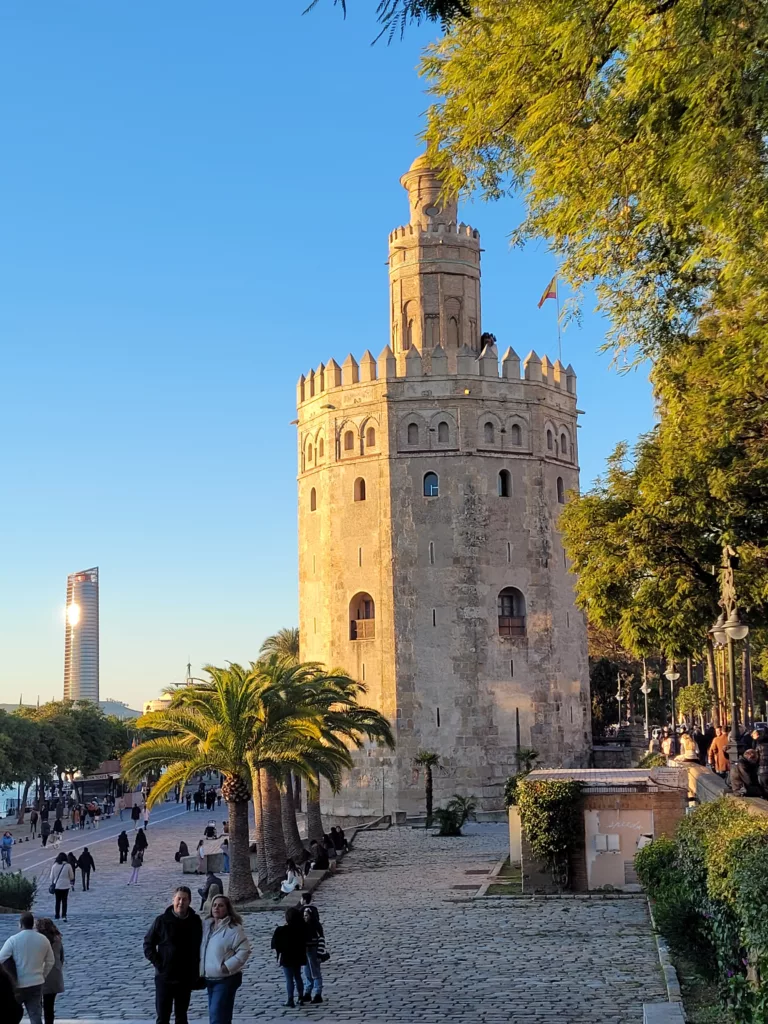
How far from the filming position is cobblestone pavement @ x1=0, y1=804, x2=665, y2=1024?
10344 mm

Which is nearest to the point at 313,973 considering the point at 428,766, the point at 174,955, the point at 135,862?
the point at 174,955

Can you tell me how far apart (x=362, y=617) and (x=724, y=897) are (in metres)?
31.2

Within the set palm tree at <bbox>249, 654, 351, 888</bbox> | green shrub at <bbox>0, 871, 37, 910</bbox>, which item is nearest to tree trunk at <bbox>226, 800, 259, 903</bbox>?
palm tree at <bbox>249, 654, 351, 888</bbox>

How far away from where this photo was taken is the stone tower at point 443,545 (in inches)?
1483

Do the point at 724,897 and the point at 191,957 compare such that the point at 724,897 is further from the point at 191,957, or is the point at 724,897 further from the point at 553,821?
the point at 553,821

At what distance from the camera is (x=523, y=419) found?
40.1m

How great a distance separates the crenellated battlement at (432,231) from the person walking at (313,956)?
33.3 metres

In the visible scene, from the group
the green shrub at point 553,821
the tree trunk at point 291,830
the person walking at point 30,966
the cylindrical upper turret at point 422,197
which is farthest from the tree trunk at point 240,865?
the cylindrical upper turret at point 422,197

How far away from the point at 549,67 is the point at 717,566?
11.6m

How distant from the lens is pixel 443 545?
38.4 metres

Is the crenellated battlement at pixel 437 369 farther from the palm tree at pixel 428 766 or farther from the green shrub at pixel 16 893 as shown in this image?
the green shrub at pixel 16 893

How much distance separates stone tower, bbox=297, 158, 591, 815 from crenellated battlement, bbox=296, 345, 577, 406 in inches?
2.7

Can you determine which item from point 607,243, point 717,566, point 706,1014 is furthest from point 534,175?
point 717,566

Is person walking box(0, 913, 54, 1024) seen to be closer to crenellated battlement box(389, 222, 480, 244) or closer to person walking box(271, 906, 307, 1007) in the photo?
person walking box(271, 906, 307, 1007)
